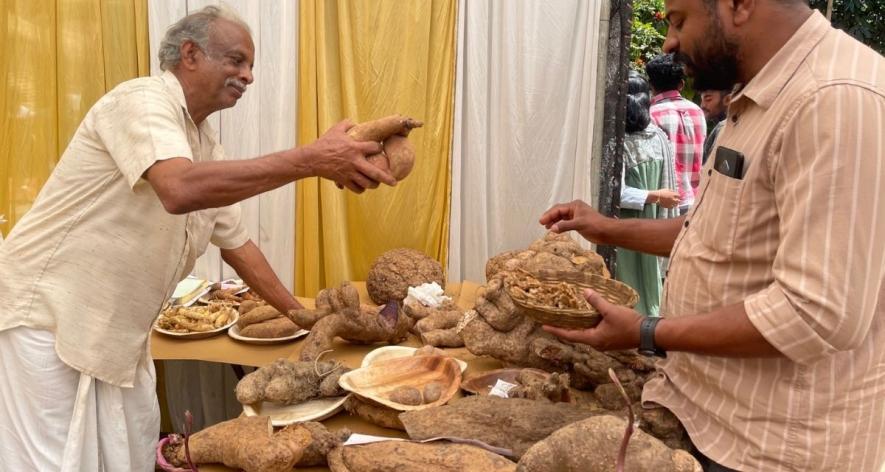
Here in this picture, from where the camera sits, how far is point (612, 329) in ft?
6.30

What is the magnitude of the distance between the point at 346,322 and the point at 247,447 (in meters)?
1.10

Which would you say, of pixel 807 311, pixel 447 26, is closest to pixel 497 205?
pixel 447 26

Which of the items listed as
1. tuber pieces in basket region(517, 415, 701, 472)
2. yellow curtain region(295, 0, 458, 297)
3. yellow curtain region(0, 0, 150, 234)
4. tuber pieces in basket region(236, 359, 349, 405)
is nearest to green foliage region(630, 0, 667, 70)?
yellow curtain region(295, 0, 458, 297)

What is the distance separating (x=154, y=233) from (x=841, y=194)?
2255mm

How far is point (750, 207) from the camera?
1639 millimetres

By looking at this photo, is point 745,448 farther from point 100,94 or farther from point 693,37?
point 100,94

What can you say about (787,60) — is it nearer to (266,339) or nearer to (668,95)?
(266,339)

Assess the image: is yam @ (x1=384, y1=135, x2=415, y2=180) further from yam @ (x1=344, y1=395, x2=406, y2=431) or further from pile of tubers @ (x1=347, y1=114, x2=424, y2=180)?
yam @ (x1=344, y1=395, x2=406, y2=431)

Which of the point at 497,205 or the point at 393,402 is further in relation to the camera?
the point at 497,205

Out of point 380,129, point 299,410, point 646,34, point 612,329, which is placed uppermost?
point 646,34

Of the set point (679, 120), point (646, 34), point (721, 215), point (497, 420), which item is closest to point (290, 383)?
point (497, 420)

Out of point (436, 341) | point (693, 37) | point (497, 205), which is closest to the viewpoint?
point (693, 37)

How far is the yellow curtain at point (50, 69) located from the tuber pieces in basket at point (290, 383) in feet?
8.86

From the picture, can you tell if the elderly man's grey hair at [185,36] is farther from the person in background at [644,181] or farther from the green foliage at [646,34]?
the green foliage at [646,34]
